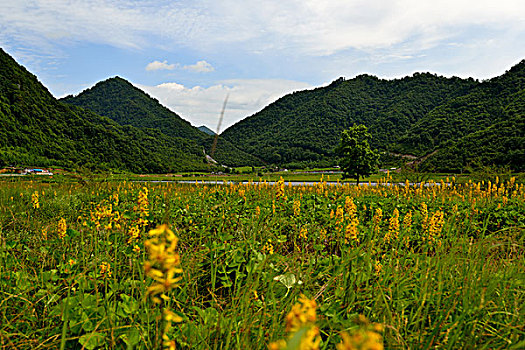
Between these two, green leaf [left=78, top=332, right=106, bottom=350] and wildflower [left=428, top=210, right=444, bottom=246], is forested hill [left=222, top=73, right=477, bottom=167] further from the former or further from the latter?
green leaf [left=78, top=332, right=106, bottom=350]

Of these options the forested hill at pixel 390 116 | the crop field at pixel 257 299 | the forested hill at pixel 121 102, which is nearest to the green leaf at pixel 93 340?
the crop field at pixel 257 299

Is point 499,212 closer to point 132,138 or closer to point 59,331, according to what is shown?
point 59,331

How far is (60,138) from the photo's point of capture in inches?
2036

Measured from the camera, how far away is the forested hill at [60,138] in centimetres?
4456

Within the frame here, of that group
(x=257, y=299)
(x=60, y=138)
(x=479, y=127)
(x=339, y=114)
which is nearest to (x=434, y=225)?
(x=257, y=299)

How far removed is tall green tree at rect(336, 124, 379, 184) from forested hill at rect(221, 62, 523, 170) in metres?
19.1

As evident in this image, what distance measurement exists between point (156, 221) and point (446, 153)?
46.6 metres

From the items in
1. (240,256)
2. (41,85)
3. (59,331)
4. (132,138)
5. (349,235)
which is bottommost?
(59,331)

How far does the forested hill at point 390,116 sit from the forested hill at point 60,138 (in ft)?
45.4

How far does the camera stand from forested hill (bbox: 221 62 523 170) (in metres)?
54.6

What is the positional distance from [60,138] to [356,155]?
169 feet

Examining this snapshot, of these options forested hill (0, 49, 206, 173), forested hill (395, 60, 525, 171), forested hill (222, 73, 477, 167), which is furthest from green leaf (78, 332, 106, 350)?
forested hill (222, 73, 477, 167)

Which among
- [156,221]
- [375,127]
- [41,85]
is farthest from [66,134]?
[375,127]

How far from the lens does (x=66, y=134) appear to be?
178 ft
